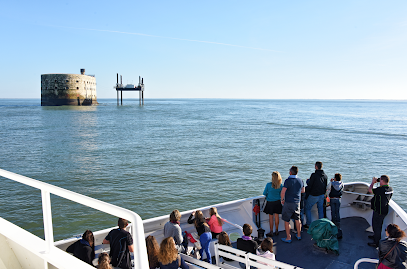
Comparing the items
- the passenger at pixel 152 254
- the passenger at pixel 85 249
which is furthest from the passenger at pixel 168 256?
the passenger at pixel 85 249

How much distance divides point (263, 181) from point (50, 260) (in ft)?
58.7

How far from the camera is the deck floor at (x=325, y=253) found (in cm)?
629

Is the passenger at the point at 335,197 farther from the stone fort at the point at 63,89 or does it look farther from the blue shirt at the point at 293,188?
the stone fort at the point at 63,89

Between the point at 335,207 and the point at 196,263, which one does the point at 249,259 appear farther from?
the point at 335,207

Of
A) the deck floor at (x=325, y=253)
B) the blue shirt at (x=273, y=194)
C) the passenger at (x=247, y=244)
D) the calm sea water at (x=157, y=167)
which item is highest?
the blue shirt at (x=273, y=194)

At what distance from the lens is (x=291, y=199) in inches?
281

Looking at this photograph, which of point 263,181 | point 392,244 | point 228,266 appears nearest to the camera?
point 392,244

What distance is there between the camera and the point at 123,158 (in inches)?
1005

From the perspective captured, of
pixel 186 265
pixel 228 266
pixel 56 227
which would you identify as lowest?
pixel 56 227

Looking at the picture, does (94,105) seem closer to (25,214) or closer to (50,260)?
(25,214)

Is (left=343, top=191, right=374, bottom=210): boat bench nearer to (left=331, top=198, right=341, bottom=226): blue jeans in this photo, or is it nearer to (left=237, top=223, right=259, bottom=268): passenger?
(left=331, top=198, right=341, bottom=226): blue jeans

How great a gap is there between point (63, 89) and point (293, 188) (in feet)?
317

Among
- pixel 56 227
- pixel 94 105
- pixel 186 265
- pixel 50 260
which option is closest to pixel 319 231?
pixel 186 265

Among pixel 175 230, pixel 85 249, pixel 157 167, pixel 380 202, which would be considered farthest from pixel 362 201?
pixel 157 167
